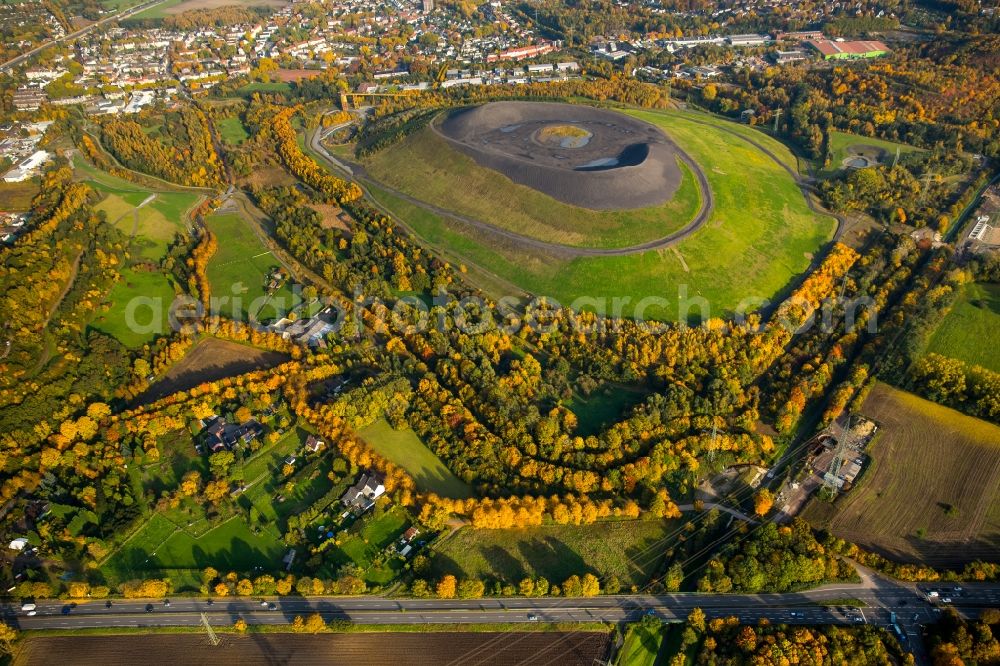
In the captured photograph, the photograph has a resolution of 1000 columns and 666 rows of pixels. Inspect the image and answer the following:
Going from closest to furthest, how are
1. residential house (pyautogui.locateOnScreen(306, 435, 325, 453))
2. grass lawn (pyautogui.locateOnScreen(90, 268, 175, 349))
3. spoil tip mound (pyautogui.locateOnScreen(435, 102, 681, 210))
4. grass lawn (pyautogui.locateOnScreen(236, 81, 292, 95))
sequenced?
residential house (pyautogui.locateOnScreen(306, 435, 325, 453)) → grass lawn (pyautogui.locateOnScreen(90, 268, 175, 349)) → spoil tip mound (pyautogui.locateOnScreen(435, 102, 681, 210)) → grass lawn (pyautogui.locateOnScreen(236, 81, 292, 95))

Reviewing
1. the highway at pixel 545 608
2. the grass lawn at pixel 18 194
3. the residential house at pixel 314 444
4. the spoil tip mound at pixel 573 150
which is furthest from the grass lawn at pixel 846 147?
the grass lawn at pixel 18 194

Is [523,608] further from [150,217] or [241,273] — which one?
[150,217]

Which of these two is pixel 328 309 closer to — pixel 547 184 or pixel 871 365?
pixel 547 184

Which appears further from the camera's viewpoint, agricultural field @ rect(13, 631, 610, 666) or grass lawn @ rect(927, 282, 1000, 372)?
grass lawn @ rect(927, 282, 1000, 372)

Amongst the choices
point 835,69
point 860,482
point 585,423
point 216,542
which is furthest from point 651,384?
point 835,69

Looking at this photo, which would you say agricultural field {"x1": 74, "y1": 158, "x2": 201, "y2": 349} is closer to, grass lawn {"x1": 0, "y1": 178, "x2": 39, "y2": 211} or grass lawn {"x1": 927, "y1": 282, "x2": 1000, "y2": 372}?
grass lawn {"x1": 0, "y1": 178, "x2": 39, "y2": 211}

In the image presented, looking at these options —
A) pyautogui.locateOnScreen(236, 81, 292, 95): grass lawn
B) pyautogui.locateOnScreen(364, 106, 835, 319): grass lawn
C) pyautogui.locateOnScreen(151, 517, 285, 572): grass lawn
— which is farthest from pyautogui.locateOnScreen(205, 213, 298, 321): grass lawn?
pyautogui.locateOnScreen(236, 81, 292, 95): grass lawn
